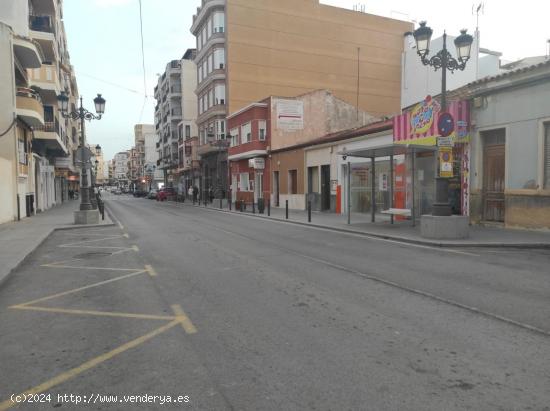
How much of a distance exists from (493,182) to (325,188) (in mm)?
12157

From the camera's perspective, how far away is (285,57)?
4500 centimetres

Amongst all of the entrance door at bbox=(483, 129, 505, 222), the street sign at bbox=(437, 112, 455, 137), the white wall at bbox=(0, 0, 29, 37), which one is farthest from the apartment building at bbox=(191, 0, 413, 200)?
the street sign at bbox=(437, 112, 455, 137)

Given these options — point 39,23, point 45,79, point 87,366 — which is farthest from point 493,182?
point 39,23

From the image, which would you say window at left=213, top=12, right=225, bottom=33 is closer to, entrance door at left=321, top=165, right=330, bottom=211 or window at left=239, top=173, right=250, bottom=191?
window at left=239, top=173, right=250, bottom=191

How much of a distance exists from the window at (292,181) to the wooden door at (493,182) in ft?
51.2

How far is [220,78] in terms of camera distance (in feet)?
144

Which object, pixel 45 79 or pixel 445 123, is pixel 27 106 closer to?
pixel 45 79

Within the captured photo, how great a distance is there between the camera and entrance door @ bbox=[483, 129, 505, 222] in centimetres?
1529

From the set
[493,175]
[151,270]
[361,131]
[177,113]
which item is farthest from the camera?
[177,113]

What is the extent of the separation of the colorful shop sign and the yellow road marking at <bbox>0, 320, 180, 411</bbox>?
40.8 feet

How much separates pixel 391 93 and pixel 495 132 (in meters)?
36.2

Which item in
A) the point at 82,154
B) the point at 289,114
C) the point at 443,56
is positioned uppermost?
the point at 289,114

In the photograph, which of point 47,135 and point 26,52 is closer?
point 26,52

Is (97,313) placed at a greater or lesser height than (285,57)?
lesser
